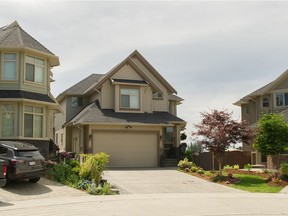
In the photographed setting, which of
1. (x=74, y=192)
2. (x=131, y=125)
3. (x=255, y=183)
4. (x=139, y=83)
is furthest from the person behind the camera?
(x=139, y=83)

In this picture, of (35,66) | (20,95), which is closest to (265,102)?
(35,66)

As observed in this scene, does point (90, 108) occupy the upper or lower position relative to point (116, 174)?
upper

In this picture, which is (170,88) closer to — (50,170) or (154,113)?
(154,113)

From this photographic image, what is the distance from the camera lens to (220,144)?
23797 mm

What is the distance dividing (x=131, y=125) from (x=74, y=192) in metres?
12.9

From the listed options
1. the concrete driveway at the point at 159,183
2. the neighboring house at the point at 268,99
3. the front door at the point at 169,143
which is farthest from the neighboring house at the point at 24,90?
the neighboring house at the point at 268,99

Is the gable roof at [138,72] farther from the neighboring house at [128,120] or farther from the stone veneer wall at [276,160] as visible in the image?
the stone veneer wall at [276,160]

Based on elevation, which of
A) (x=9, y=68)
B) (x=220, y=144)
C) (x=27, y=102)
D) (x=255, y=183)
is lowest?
(x=255, y=183)

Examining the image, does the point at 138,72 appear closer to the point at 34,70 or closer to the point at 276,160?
the point at 34,70

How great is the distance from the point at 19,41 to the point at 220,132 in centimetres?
1275

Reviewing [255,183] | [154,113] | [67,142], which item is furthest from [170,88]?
[255,183]

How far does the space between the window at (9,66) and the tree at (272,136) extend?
15.0m

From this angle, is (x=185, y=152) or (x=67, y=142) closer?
(x=185, y=152)

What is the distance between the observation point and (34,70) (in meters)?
23.6
